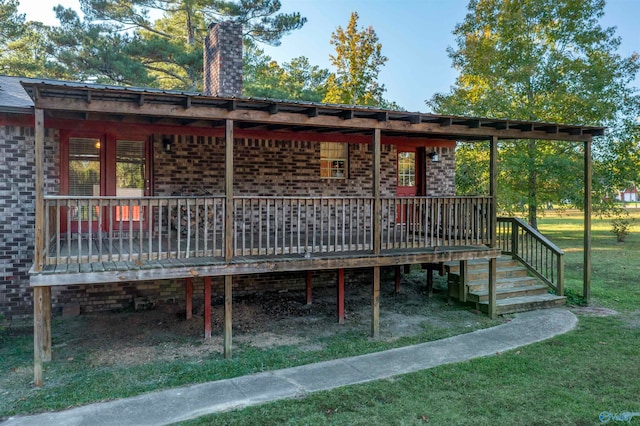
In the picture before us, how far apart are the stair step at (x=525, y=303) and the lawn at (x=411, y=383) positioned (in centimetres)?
133

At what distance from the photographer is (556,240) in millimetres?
23484

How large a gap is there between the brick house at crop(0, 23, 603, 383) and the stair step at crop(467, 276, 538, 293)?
2.34ft

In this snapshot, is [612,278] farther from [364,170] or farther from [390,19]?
[390,19]

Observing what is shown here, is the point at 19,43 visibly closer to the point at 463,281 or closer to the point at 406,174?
the point at 406,174

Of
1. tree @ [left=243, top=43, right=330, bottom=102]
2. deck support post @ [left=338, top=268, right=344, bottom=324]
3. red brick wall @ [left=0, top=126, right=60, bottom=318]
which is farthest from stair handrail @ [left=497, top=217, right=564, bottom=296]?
tree @ [left=243, top=43, right=330, bottom=102]

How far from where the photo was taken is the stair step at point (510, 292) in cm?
948

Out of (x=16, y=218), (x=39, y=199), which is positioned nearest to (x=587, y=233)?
(x=39, y=199)

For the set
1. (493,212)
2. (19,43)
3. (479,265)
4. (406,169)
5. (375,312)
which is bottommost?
(375,312)

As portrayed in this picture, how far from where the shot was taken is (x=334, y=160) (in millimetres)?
11039

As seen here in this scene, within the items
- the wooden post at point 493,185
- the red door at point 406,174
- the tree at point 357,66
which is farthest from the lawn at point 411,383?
the tree at point 357,66

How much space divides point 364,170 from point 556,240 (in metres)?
16.6

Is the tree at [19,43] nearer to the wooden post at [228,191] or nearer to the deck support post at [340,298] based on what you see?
the wooden post at [228,191]

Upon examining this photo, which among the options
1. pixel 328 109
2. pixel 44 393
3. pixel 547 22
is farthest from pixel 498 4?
pixel 44 393

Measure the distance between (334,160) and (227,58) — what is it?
11.3ft
